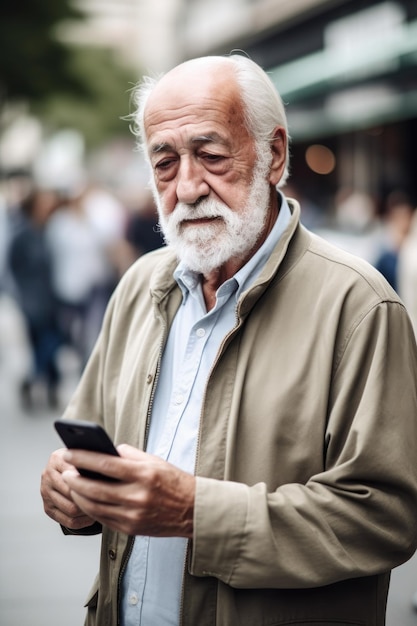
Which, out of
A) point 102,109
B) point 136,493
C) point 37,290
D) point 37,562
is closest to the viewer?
point 136,493

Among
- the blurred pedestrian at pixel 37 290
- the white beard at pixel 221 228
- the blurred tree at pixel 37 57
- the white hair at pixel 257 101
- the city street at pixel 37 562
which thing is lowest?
the city street at pixel 37 562

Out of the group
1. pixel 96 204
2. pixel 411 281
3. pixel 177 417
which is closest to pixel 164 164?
pixel 177 417

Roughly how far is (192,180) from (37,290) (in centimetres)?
825

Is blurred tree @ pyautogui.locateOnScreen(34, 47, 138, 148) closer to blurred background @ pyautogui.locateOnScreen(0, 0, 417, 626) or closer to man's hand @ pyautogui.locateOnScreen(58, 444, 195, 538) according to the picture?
blurred background @ pyautogui.locateOnScreen(0, 0, 417, 626)

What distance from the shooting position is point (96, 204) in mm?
13672

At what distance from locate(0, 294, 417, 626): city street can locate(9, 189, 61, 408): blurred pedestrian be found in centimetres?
201

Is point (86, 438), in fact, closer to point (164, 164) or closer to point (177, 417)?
point (177, 417)

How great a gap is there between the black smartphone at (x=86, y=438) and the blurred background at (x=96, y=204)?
136 centimetres

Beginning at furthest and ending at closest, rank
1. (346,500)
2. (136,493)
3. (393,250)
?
1. (393,250)
2. (346,500)
3. (136,493)

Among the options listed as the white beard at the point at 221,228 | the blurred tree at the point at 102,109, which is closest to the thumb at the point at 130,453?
the white beard at the point at 221,228

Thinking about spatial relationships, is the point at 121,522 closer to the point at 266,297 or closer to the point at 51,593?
the point at 266,297

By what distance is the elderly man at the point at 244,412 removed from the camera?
1.93 m

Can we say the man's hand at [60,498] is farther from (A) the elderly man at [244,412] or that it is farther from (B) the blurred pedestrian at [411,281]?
(B) the blurred pedestrian at [411,281]

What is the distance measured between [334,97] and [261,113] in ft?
49.9
